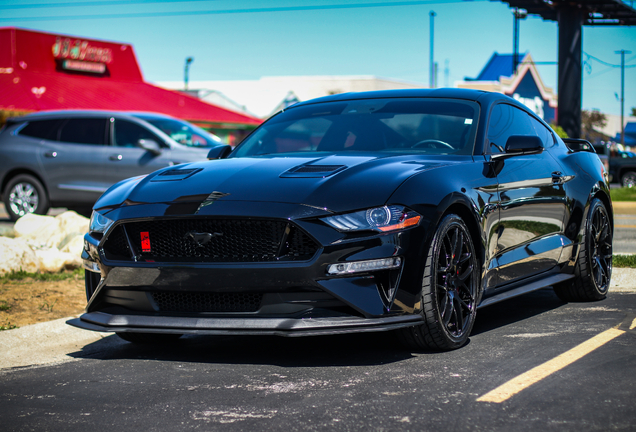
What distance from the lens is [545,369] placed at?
13.1 feet

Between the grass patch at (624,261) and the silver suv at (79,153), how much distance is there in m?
7.19

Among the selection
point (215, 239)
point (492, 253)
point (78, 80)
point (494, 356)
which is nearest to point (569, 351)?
point (494, 356)

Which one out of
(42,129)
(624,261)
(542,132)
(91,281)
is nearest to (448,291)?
(91,281)

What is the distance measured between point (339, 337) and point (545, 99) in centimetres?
6489

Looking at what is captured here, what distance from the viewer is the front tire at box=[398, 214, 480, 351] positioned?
4172 mm

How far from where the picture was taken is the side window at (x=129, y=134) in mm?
13391

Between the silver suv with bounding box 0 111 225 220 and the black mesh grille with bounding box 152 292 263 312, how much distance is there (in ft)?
29.5

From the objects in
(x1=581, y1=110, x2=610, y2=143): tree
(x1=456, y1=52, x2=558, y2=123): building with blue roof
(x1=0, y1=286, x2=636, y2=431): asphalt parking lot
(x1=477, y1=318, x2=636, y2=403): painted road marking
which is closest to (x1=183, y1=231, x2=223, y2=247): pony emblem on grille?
(x1=0, y1=286, x2=636, y2=431): asphalt parking lot

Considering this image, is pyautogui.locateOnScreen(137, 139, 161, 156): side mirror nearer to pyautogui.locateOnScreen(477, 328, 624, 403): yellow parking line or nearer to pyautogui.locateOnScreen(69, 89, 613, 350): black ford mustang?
pyautogui.locateOnScreen(69, 89, 613, 350): black ford mustang

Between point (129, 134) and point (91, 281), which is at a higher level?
point (129, 134)

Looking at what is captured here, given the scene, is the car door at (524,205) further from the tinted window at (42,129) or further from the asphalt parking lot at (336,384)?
the tinted window at (42,129)

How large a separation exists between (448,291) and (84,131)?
10.5 meters

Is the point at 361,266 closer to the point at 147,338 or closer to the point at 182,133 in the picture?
the point at 147,338

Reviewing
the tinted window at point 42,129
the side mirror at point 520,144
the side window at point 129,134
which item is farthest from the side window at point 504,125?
the tinted window at point 42,129
